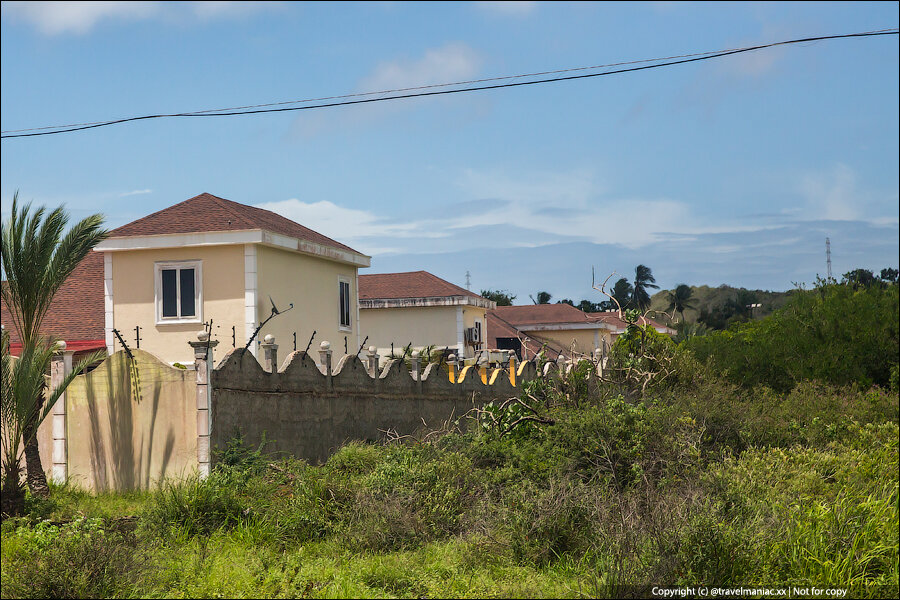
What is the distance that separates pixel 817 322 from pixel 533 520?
34.9 feet

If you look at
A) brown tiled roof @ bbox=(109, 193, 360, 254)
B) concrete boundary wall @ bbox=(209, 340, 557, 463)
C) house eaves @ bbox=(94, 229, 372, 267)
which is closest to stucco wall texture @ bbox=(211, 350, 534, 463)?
concrete boundary wall @ bbox=(209, 340, 557, 463)

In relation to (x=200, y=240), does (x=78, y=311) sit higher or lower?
lower

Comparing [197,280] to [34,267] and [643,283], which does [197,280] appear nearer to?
[34,267]

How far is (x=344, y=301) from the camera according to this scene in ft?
78.3

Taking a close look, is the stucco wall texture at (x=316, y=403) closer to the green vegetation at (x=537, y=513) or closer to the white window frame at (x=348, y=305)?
the green vegetation at (x=537, y=513)

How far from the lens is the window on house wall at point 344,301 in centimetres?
2358

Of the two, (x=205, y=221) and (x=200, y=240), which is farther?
(x=205, y=221)

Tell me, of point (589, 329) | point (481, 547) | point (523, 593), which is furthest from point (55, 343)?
point (589, 329)

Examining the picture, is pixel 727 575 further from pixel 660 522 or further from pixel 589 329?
pixel 589 329

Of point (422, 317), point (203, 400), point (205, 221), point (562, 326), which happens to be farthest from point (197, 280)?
point (562, 326)

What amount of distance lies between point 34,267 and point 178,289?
7.18 m

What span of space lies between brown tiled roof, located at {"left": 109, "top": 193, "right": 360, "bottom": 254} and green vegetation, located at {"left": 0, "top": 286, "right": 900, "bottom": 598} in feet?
21.4

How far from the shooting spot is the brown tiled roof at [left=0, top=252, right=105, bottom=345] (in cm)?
2508

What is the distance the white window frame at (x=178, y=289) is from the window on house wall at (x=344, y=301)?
4399 millimetres
